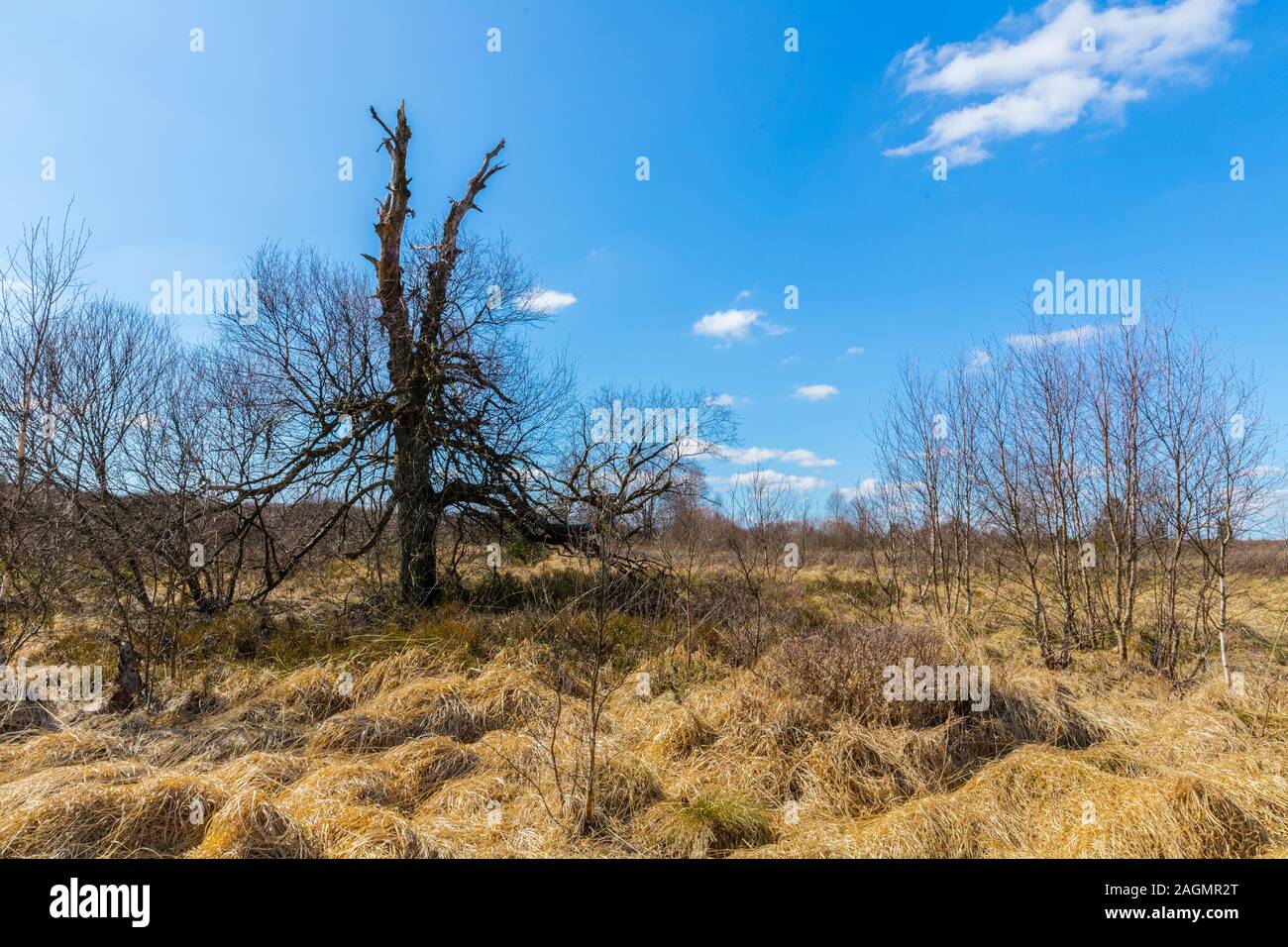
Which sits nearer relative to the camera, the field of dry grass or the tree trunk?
the field of dry grass

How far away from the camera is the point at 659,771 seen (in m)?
5.13

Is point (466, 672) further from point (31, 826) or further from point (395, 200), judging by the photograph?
point (395, 200)

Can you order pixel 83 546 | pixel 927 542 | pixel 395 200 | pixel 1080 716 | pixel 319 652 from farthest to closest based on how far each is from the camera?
pixel 927 542
pixel 395 200
pixel 319 652
pixel 83 546
pixel 1080 716

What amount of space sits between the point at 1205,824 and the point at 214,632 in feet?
33.1

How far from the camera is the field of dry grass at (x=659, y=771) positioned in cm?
400

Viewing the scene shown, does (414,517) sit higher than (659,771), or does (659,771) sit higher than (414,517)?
(414,517)

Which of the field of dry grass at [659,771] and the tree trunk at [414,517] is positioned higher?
the tree trunk at [414,517]

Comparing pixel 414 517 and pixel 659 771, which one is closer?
pixel 659 771

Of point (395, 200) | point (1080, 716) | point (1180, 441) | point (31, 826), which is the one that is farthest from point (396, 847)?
point (395, 200)

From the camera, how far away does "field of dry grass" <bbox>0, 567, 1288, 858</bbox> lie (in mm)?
4000

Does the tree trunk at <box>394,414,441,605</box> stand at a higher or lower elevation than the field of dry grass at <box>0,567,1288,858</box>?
higher

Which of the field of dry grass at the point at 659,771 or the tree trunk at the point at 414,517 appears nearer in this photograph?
the field of dry grass at the point at 659,771
